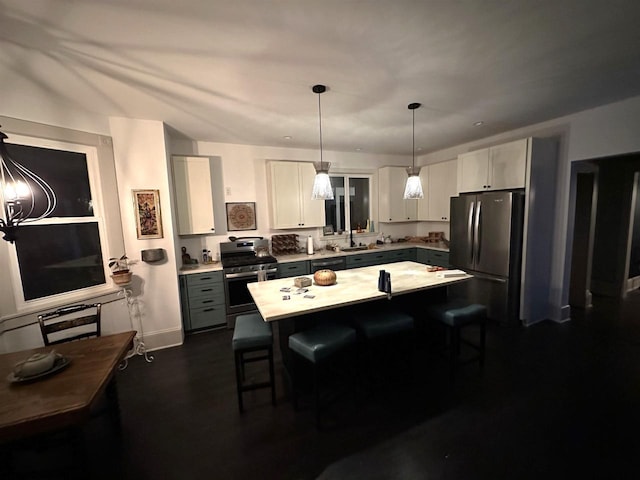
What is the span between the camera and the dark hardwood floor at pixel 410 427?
1.62 m

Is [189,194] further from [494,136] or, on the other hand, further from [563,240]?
[563,240]

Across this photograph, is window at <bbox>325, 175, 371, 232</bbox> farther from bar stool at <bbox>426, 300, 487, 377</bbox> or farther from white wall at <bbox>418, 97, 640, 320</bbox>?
bar stool at <bbox>426, 300, 487, 377</bbox>

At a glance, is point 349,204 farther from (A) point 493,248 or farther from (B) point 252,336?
(B) point 252,336

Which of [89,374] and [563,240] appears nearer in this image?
[89,374]

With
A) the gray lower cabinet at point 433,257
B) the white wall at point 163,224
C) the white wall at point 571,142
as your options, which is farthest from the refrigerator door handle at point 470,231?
the white wall at point 163,224

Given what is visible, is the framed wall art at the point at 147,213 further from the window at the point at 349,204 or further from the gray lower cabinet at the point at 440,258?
the gray lower cabinet at the point at 440,258

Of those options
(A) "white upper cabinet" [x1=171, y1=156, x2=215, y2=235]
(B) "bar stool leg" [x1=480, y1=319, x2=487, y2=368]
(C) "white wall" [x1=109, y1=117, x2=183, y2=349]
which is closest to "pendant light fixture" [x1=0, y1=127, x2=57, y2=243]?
(C) "white wall" [x1=109, y1=117, x2=183, y2=349]

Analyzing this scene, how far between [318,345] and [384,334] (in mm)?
633

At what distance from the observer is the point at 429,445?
175 centimetres

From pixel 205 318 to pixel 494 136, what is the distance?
5.01 metres

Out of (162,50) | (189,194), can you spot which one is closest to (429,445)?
(162,50)

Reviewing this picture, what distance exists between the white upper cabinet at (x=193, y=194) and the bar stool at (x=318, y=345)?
95.2 inches

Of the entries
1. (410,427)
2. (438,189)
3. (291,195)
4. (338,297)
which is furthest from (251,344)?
(438,189)

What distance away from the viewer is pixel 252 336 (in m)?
2.07
